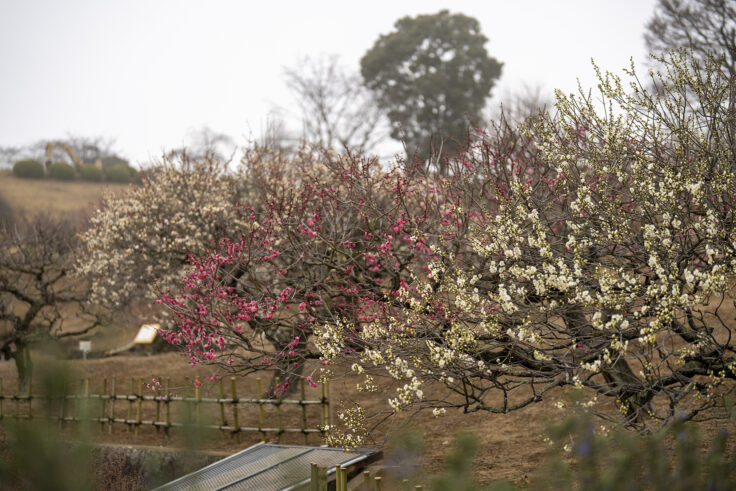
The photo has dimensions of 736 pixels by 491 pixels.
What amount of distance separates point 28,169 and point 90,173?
167 inches

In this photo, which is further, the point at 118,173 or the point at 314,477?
the point at 118,173

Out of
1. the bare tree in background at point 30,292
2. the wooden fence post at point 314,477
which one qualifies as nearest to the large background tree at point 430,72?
the bare tree in background at point 30,292

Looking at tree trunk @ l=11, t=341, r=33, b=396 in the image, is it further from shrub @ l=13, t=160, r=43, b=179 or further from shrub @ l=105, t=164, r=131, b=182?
shrub @ l=13, t=160, r=43, b=179

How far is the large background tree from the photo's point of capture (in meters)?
29.5

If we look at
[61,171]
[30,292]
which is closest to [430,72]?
[30,292]

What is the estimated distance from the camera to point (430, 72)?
99.1 ft

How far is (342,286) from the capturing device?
29.4ft

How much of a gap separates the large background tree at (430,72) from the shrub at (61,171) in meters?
25.3

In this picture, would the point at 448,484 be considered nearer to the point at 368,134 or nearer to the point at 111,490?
the point at 111,490

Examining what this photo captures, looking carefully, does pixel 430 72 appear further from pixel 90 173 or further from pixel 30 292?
pixel 90 173

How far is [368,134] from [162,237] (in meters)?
20.3

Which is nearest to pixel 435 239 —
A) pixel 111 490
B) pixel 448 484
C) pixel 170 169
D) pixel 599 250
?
pixel 599 250

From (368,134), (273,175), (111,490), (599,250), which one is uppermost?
(368,134)

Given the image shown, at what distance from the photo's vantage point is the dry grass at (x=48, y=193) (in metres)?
38.5
